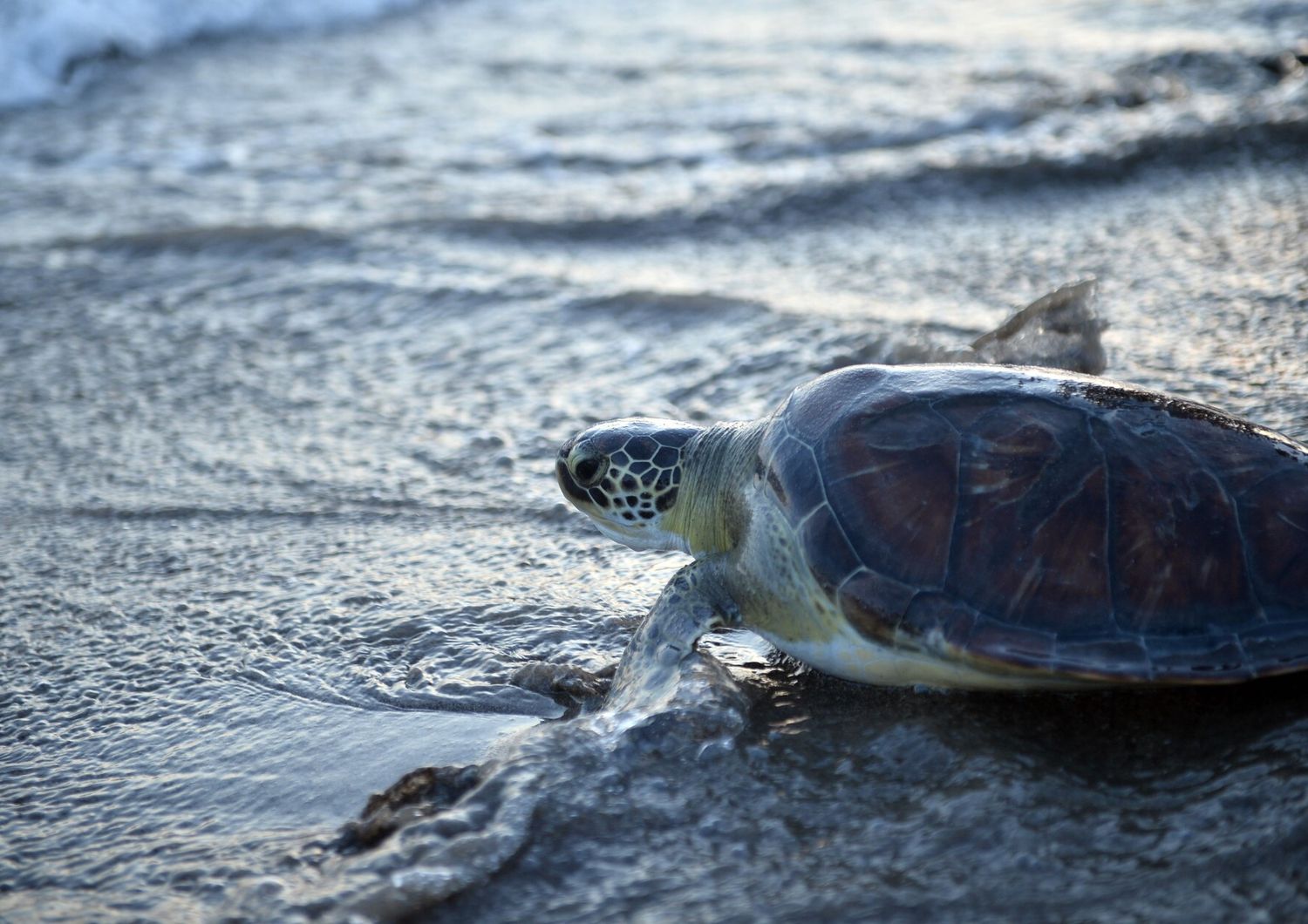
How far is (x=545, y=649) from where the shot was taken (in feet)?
9.71

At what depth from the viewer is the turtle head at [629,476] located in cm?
323

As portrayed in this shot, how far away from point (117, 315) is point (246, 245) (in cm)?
91

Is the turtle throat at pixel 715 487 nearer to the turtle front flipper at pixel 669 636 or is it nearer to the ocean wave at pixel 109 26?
the turtle front flipper at pixel 669 636

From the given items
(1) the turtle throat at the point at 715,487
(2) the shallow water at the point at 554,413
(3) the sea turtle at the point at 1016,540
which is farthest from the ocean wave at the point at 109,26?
(3) the sea turtle at the point at 1016,540

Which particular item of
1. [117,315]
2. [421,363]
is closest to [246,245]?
[117,315]

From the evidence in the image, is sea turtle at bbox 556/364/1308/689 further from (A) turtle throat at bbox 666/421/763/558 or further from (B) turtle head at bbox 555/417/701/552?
(B) turtle head at bbox 555/417/701/552

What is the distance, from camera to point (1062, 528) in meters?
2.47

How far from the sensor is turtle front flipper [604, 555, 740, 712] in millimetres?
2609

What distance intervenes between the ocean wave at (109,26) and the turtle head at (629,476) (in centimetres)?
772

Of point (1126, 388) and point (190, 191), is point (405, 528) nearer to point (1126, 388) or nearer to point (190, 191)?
point (1126, 388)

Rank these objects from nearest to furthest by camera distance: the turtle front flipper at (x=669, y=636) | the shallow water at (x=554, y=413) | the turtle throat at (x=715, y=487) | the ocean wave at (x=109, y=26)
Answer: the shallow water at (x=554, y=413)
the turtle front flipper at (x=669, y=636)
the turtle throat at (x=715, y=487)
the ocean wave at (x=109, y=26)

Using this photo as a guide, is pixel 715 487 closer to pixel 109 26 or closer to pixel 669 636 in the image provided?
pixel 669 636

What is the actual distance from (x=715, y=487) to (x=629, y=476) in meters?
0.24

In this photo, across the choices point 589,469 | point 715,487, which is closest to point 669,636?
point 715,487
